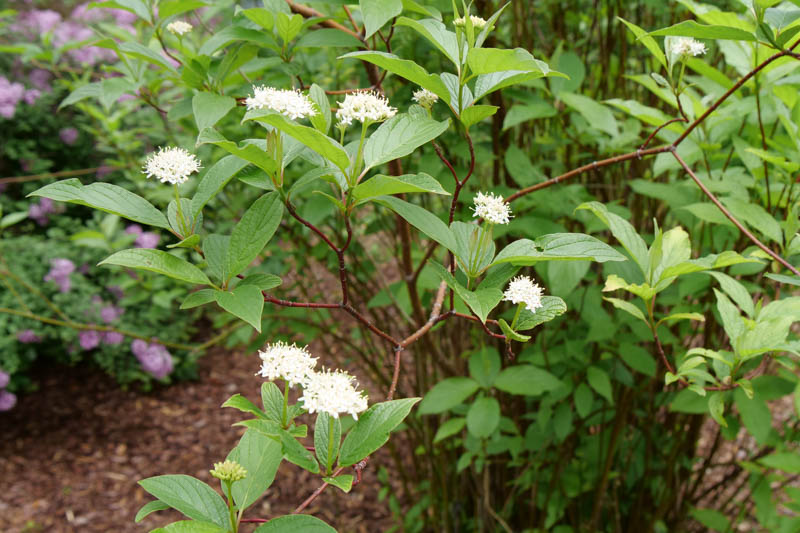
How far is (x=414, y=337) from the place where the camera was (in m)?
0.76

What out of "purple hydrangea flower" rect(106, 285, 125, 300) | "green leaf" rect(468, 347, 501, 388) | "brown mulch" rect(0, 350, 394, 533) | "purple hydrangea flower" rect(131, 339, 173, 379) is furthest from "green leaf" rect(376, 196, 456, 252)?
"purple hydrangea flower" rect(106, 285, 125, 300)

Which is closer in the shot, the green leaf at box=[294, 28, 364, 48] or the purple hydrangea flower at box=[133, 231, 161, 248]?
the green leaf at box=[294, 28, 364, 48]

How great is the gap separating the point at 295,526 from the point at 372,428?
13 centimetres

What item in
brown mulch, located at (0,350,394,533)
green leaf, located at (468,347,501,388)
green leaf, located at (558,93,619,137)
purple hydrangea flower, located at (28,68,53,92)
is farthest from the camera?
purple hydrangea flower, located at (28,68,53,92)

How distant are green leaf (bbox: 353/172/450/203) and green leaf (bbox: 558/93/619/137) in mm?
710

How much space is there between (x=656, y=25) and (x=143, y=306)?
9.55 ft

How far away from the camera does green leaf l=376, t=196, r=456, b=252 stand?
69 cm

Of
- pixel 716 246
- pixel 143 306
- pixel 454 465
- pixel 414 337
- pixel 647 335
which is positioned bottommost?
pixel 143 306

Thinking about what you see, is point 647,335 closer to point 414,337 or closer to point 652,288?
A: point 652,288

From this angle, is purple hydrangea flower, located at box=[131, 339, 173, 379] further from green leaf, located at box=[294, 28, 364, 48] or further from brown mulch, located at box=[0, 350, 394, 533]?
→ green leaf, located at box=[294, 28, 364, 48]

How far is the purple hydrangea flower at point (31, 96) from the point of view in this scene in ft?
11.2

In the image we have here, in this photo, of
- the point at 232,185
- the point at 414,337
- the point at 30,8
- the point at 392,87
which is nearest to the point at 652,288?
the point at 414,337

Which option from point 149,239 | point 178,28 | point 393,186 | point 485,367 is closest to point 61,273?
point 149,239

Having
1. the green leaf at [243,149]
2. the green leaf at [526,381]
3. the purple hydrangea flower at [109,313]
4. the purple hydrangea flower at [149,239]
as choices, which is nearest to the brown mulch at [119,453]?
the purple hydrangea flower at [109,313]
